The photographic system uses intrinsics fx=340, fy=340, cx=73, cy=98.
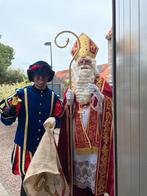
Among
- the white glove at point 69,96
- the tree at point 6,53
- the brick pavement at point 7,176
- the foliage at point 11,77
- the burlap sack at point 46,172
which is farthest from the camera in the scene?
the tree at point 6,53

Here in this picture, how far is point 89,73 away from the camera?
9.21 ft

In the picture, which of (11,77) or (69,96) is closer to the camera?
(69,96)

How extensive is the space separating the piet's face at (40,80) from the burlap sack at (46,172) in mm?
371

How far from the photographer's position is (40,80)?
2912mm

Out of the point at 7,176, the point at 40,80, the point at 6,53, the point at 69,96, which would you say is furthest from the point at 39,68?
the point at 6,53

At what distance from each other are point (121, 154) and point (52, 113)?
5.16 ft

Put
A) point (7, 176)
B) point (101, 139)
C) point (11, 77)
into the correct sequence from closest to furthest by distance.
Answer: point (101, 139)
point (7, 176)
point (11, 77)

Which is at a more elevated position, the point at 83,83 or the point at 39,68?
the point at 39,68

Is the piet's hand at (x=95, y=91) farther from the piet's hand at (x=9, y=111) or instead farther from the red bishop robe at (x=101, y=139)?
the piet's hand at (x=9, y=111)

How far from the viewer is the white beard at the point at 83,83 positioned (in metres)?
2.79

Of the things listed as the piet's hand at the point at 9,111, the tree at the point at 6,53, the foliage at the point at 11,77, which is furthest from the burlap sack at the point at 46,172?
the tree at the point at 6,53

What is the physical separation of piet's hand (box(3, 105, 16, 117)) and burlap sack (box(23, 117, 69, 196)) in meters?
0.34

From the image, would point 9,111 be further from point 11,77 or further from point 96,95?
point 11,77

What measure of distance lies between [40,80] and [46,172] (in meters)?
0.78
